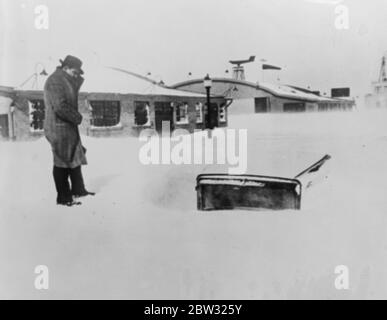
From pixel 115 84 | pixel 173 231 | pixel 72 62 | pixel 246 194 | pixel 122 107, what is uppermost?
pixel 72 62

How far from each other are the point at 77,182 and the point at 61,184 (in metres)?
0.08

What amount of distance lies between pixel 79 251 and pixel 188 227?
1.81ft

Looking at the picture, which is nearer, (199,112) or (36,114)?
(36,114)

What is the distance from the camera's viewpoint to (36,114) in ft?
6.61

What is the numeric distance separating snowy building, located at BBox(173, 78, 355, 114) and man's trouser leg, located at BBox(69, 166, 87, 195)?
2.12 ft

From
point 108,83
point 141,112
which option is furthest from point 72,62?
point 141,112

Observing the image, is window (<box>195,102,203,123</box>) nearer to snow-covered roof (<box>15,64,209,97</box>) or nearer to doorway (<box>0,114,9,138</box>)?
snow-covered roof (<box>15,64,209,97</box>)

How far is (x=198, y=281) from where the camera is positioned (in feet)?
6.80

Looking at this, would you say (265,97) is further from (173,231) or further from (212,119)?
(173,231)

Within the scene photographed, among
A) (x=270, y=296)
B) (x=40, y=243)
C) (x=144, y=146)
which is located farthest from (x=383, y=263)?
(x=40, y=243)

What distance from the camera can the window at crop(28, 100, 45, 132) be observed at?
2.01 meters

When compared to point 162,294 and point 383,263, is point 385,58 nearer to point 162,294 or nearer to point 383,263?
point 383,263

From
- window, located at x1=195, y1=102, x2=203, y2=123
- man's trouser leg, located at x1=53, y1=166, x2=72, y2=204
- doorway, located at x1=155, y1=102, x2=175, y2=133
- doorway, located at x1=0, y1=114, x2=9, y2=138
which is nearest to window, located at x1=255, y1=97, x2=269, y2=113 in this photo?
window, located at x1=195, y1=102, x2=203, y2=123

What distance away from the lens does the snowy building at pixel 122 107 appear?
202 centimetres
